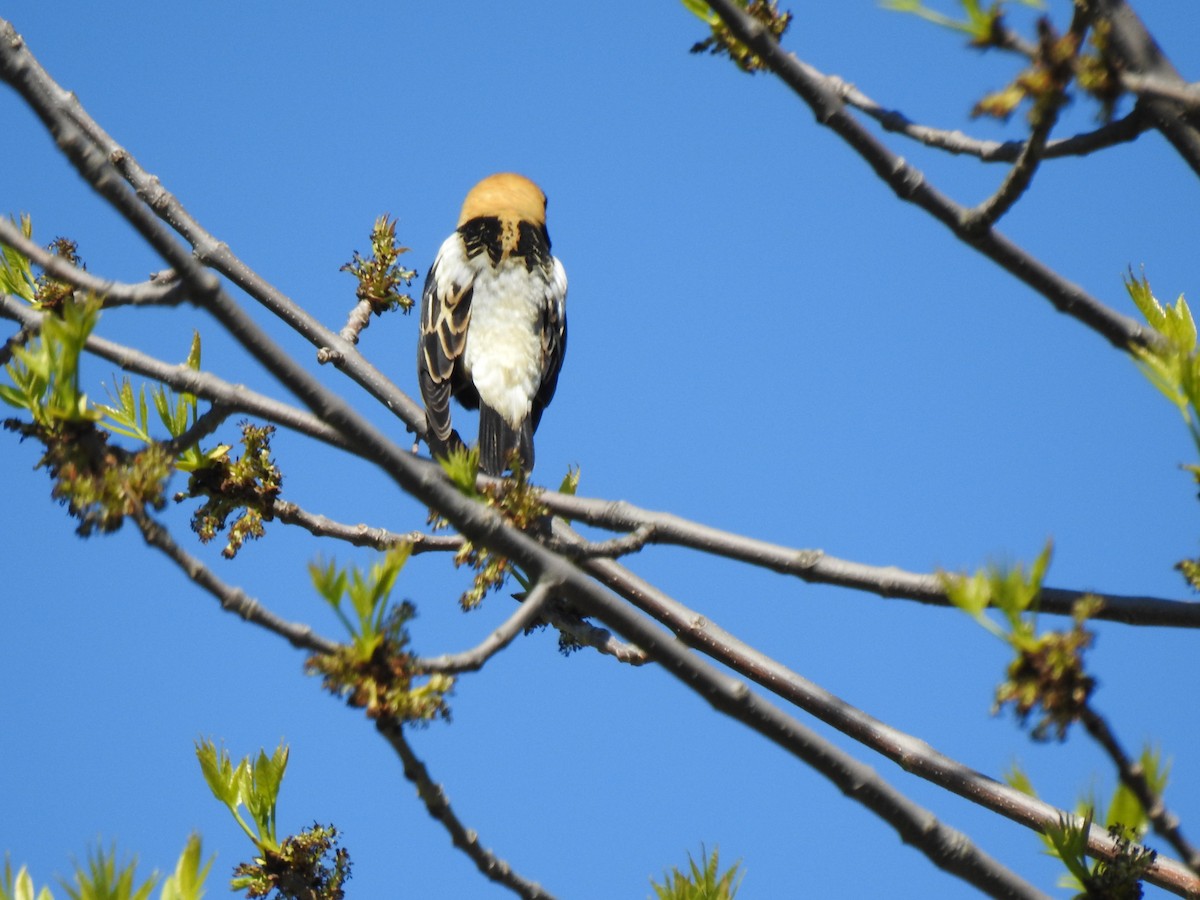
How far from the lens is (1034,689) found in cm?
174

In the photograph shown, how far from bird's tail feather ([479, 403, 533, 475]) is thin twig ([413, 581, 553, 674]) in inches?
119

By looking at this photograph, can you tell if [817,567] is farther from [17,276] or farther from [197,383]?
[17,276]

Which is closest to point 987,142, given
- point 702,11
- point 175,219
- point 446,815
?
point 702,11

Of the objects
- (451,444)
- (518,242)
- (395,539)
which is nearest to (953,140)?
(395,539)

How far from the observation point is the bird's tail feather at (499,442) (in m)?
5.34

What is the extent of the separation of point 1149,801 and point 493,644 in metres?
Answer: 1.07

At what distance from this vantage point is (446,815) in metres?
1.88

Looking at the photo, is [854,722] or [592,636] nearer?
[854,722]

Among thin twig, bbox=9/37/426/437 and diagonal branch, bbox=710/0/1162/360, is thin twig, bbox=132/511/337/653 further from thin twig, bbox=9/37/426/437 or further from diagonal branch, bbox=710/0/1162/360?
diagonal branch, bbox=710/0/1162/360

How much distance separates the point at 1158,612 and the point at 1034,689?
3.25 feet

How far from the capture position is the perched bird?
578 cm

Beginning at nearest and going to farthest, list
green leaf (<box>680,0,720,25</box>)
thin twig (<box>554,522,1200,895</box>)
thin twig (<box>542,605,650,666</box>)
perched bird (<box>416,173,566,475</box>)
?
thin twig (<box>554,522,1200,895</box>), green leaf (<box>680,0,720,25</box>), thin twig (<box>542,605,650,666</box>), perched bird (<box>416,173,566,475</box>)

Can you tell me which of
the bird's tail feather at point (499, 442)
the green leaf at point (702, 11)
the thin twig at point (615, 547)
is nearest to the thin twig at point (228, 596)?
the thin twig at point (615, 547)

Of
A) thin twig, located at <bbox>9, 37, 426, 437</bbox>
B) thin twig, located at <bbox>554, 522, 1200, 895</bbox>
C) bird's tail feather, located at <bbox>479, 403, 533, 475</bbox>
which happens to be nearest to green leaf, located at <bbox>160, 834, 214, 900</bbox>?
thin twig, located at <bbox>9, 37, 426, 437</bbox>
